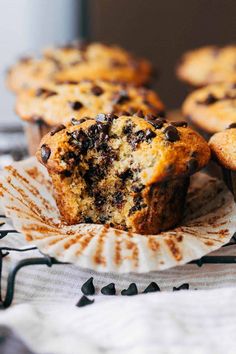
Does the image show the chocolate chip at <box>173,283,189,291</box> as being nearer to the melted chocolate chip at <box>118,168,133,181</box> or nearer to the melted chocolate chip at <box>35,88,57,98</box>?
the melted chocolate chip at <box>118,168,133,181</box>

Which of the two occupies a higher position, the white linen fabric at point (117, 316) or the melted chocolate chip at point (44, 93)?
the melted chocolate chip at point (44, 93)

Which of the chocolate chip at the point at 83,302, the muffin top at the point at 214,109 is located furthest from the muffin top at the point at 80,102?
the chocolate chip at the point at 83,302

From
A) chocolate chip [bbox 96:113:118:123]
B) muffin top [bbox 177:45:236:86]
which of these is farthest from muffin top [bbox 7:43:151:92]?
chocolate chip [bbox 96:113:118:123]

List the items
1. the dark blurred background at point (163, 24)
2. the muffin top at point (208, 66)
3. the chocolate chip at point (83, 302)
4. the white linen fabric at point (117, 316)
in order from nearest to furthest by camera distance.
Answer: the white linen fabric at point (117, 316), the chocolate chip at point (83, 302), the muffin top at point (208, 66), the dark blurred background at point (163, 24)

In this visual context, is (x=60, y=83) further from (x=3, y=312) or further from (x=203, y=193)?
(x=3, y=312)

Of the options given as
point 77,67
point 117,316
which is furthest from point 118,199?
point 77,67

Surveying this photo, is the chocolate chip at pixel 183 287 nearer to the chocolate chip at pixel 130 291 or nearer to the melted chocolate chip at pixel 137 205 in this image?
the chocolate chip at pixel 130 291
